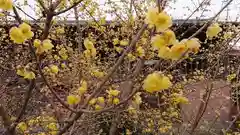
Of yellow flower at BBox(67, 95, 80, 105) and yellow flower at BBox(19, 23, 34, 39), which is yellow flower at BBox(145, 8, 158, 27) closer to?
yellow flower at BBox(19, 23, 34, 39)

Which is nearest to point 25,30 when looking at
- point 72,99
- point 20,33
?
point 20,33

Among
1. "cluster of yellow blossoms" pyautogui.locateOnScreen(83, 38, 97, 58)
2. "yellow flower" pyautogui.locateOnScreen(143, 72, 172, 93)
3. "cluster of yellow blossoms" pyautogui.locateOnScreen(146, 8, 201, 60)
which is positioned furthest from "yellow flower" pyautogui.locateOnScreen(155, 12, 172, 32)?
"cluster of yellow blossoms" pyautogui.locateOnScreen(83, 38, 97, 58)

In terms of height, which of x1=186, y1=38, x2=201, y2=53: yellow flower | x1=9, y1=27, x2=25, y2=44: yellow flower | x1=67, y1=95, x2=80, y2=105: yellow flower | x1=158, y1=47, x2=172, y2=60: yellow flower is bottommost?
x1=67, y1=95, x2=80, y2=105: yellow flower

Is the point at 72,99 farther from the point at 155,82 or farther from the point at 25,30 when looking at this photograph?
the point at 155,82

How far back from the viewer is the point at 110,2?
5188 millimetres

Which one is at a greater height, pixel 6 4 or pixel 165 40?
pixel 6 4

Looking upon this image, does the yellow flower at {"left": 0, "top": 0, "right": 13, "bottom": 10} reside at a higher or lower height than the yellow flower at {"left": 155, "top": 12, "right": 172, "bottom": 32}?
higher

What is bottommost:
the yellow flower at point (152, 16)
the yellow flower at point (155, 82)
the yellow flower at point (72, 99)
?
the yellow flower at point (72, 99)

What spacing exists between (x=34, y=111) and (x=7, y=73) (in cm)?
66

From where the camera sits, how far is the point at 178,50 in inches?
47.3

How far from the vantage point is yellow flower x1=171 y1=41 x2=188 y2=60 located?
1.20 m

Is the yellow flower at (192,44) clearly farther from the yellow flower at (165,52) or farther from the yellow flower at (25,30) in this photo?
the yellow flower at (25,30)

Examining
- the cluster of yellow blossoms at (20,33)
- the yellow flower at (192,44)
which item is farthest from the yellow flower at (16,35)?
the yellow flower at (192,44)

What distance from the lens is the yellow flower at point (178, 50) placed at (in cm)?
120
